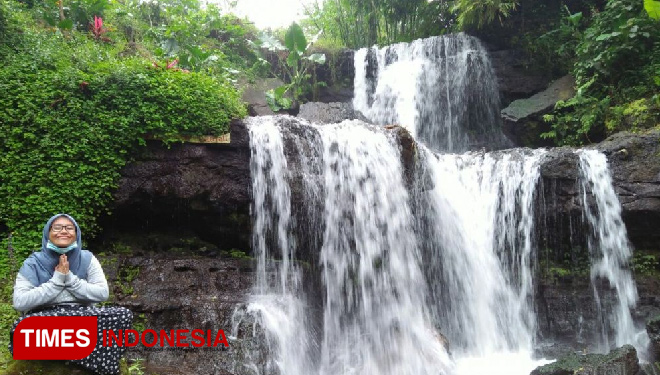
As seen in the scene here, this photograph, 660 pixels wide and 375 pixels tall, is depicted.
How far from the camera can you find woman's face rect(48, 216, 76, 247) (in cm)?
376

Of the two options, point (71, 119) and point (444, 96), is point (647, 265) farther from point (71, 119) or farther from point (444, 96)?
point (71, 119)

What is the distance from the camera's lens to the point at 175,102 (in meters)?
6.86

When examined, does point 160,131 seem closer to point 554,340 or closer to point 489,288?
point 489,288

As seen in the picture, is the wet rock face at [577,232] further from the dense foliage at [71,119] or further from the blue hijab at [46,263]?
the blue hijab at [46,263]

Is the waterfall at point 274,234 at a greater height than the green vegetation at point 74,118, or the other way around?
the green vegetation at point 74,118

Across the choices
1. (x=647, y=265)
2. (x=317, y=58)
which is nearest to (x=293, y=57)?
(x=317, y=58)

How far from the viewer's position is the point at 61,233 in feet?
12.4

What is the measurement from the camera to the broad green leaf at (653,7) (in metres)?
8.38

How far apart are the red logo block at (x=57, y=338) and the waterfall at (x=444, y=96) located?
941 centimetres

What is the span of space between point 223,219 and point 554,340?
18.5 ft

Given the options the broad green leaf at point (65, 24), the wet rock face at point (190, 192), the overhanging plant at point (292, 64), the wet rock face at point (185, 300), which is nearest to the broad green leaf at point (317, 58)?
the overhanging plant at point (292, 64)

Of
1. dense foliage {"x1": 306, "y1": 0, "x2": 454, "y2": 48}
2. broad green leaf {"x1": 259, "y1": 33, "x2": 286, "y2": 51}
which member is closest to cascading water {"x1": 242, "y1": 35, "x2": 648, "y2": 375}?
broad green leaf {"x1": 259, "y1": 33, "x2": 286, "y2": 51}

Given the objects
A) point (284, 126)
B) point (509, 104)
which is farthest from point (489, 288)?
point (509, 104)

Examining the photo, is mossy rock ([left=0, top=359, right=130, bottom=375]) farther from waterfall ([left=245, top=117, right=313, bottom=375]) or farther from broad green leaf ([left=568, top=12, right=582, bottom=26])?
broad green leaf ([left=568, top=12, right=582, bottom=26])
